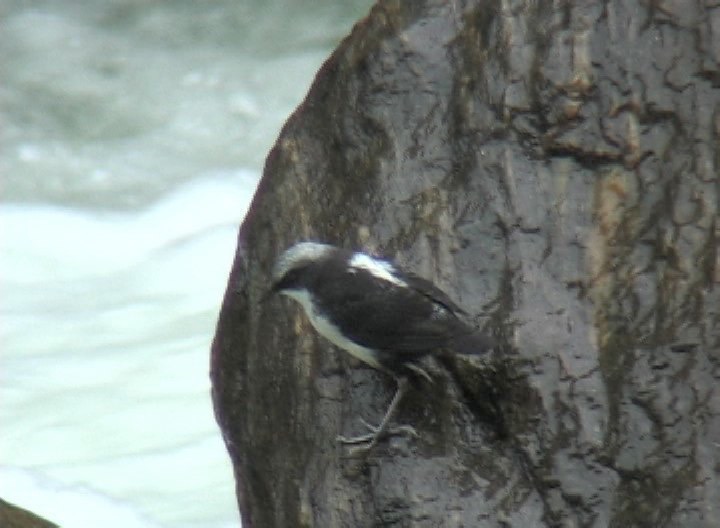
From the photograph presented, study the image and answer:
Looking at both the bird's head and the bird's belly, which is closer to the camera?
the bird's belly

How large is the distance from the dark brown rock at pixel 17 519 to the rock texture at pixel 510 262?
912mm

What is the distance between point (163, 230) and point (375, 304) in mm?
6165

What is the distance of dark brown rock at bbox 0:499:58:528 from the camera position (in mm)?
5426

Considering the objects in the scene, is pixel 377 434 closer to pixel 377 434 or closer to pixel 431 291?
pixel 377 434

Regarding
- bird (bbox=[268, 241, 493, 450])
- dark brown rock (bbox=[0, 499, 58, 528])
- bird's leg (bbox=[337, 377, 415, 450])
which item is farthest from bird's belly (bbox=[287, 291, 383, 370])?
dark brown rock (bbox=[0, 499, 58, 528])

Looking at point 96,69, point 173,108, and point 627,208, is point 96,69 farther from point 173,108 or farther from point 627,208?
point 627,208

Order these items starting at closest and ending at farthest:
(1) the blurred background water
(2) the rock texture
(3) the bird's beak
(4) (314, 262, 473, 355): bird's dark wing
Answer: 1. (2) the rock texture
2. (4) (314, 262, 473, 355): bird's dark wing
3. (3) the bird's beak
4. (1) the blurred background water

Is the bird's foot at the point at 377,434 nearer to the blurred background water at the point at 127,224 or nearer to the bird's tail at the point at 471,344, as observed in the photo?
the bird's tail at the point at 471,344

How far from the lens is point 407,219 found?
15.1ft

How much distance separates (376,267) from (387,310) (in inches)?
4.8

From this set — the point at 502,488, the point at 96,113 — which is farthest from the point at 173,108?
the point at 502,488

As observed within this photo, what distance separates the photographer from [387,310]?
445cm

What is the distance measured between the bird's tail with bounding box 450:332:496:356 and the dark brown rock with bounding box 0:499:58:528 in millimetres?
2011

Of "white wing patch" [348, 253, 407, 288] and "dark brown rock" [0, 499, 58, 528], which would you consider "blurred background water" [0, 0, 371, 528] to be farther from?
"white wing patch" [348, 253, 407, 288]
